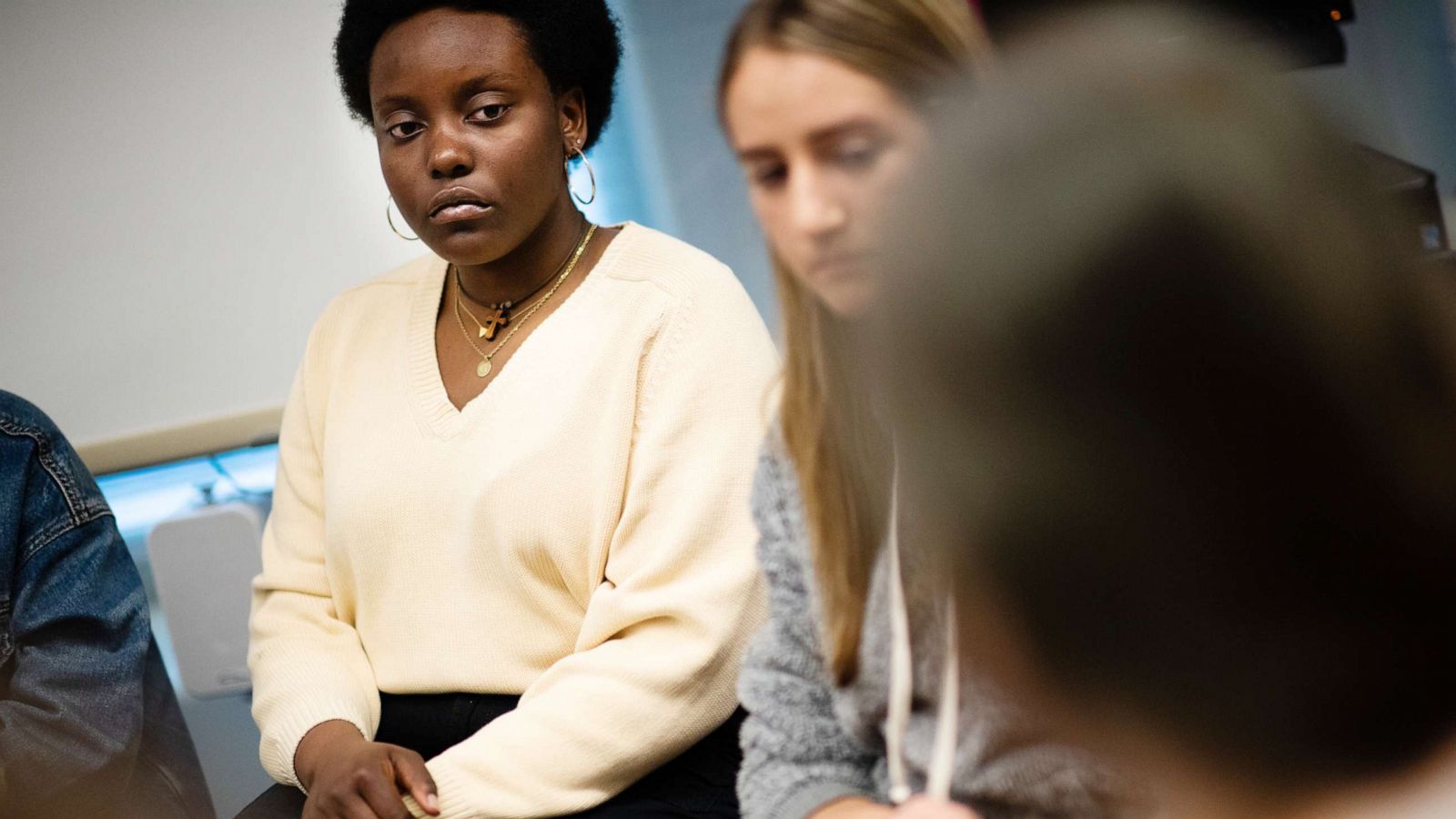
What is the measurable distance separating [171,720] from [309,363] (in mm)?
501

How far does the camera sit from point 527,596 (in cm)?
126

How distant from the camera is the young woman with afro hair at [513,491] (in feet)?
3.89

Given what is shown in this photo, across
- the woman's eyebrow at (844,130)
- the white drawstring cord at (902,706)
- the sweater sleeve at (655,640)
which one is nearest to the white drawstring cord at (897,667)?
the white drawstring cord at (902,706)

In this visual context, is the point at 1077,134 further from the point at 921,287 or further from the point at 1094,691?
the point at 1094,691

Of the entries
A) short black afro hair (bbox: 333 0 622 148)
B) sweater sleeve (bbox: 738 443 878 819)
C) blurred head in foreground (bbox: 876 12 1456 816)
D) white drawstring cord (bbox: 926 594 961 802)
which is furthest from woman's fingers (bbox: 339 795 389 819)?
blurred head in foreground (bbox: 876 12 1456 816)

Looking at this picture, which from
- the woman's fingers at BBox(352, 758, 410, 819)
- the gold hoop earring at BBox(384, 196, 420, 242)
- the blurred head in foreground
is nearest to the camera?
the blurred head in foreground

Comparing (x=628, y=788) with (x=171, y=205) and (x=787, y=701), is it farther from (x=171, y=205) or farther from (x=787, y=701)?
(x=171, y=205)

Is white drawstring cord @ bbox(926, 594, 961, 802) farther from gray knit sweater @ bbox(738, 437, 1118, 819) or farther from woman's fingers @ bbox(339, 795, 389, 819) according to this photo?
woman's fingers @ bbox(339, 795, 389, 819)

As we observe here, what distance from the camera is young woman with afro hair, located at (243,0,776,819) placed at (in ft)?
3.89

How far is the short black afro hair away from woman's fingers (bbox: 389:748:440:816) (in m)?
0.69

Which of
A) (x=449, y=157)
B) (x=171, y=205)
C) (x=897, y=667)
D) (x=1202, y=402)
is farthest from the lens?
(x=171, y=205)

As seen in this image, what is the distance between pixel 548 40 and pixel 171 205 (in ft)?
2.37

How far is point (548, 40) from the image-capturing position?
1317 millimetres

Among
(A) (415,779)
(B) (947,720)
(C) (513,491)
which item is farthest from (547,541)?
(B) (947,720)
